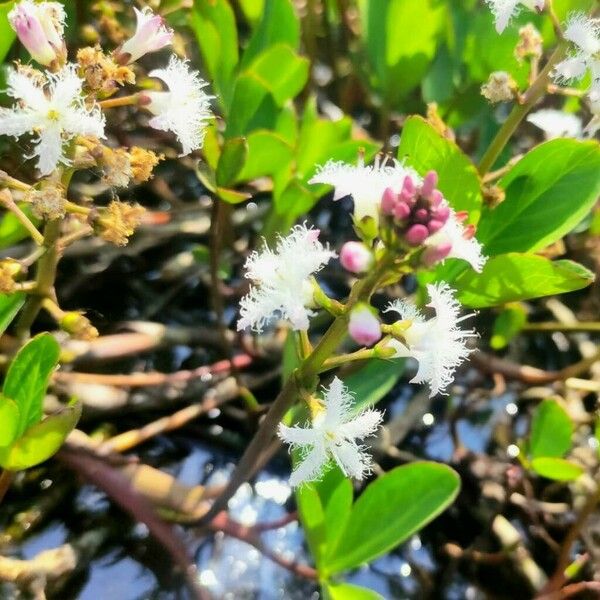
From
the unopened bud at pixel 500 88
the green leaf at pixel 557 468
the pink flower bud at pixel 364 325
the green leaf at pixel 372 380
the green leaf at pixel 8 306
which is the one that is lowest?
the green leaf at pixel 557 468

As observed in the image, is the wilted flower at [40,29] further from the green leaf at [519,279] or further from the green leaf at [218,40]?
the green leaf at [519,279]

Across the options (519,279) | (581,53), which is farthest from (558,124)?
(519,279)

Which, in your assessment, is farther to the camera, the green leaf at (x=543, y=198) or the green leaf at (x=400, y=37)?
the green leaf at (x=400, y=37)

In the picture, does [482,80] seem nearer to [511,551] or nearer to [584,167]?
[584,167]

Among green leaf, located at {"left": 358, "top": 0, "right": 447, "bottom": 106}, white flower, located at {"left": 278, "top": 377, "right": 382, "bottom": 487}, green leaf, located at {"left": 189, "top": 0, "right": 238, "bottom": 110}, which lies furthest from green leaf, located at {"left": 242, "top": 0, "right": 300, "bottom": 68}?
white flower, located at {"left": 278, "top": 377, "right": 382, "bottom": 487}

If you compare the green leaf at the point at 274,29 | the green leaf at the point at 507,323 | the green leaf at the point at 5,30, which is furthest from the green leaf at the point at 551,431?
the green leaf at the point at 5,30

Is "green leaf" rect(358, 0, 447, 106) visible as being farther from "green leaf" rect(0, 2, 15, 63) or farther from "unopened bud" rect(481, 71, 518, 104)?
"green leaf" rect(0, 2, 15, 63)

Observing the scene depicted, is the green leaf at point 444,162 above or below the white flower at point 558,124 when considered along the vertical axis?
above
